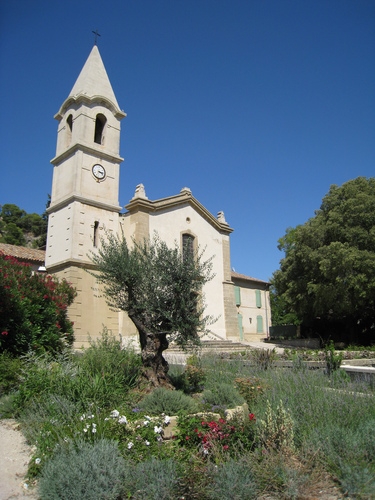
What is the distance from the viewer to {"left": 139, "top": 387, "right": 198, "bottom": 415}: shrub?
6.26 meters

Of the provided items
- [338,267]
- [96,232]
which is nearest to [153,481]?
[96,232]

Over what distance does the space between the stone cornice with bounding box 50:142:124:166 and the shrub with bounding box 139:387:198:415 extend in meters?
16.6

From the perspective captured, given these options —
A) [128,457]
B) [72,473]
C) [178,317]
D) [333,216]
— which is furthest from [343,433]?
[333,216]

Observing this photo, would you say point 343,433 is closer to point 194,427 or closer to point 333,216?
point 194,427

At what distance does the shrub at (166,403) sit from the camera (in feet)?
20.5

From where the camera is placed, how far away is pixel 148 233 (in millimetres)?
21469

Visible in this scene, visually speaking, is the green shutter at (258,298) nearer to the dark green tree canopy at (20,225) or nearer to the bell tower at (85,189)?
the bell tower at (85,189)

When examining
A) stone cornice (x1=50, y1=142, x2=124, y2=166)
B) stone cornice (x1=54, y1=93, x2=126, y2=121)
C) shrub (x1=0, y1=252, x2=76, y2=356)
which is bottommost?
→ shrub (x1=0, y1=252, x2=76, y2=356)

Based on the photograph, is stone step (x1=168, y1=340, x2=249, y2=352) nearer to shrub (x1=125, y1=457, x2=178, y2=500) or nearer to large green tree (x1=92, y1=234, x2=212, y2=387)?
large green tree (x1=92, y1=234, x2=212, y2=387)

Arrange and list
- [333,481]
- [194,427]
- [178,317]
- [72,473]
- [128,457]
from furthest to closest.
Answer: [178,317], [194,427], [128,457], [333,481], [72,473]

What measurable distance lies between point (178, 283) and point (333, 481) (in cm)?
481

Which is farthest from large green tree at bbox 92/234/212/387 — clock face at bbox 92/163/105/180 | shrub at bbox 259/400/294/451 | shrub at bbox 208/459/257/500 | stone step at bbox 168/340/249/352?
clock face at bbox 92/163/105/180

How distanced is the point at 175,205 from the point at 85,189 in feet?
18.5

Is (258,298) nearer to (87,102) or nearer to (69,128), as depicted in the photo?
(69,128)
